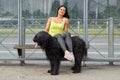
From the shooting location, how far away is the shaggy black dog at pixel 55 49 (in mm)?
9438

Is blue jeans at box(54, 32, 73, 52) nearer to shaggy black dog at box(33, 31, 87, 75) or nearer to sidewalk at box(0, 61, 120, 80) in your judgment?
shaggy black dog at box(33, 31, 87, 75)

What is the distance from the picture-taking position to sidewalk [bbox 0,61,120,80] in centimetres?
937

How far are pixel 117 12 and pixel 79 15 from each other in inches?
40.5

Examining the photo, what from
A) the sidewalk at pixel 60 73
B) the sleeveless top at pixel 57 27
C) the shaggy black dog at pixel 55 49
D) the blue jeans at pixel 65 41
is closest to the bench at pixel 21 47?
the sidewalk at pixel 60 73

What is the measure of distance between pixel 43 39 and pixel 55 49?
0.38 m

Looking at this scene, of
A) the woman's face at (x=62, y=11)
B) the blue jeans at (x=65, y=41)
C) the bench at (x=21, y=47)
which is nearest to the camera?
the blue jeans at (x=65, y=41)

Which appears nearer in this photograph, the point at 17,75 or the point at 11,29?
the point at 17,75

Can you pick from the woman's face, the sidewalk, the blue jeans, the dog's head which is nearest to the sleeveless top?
the woman's face

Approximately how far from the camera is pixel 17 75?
9.62 meters

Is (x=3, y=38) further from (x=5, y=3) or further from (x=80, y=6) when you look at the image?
(x=80, y=6)

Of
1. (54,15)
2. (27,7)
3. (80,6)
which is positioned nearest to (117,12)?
(80,6)

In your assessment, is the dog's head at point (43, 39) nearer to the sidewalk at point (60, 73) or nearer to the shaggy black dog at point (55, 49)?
the shaggy black dog at point (55, 49)

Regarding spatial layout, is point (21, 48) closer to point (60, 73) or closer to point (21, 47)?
point (21, 47)

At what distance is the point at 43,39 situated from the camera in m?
9.41
